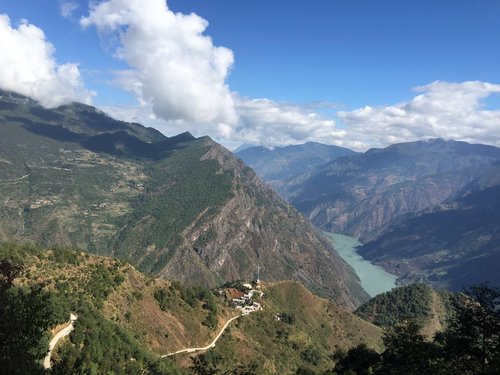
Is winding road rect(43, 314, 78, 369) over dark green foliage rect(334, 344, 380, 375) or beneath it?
over

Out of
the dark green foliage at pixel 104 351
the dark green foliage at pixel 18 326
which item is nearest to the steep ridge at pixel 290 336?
the dark green foliage at pixel 104 351

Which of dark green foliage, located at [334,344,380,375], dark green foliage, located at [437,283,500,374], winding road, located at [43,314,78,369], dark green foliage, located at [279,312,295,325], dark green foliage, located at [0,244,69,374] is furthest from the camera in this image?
dark green foliage, located at [279,312,295,325]

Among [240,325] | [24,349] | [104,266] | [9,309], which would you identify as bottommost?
[240,325]

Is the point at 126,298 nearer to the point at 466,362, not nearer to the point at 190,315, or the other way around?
the point at 190,315

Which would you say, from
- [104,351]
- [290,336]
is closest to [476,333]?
[104,351]

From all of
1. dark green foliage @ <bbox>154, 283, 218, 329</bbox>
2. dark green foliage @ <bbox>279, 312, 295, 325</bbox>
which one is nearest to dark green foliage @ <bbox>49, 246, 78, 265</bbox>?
dark green foliage @ <bbox>154, 283, 218, 329</bbox>

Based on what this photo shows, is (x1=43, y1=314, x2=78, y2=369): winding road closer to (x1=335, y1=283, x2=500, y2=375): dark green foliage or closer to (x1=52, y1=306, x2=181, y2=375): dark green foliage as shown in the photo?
(x1=52, y1=306, x2=181, y2=375): dark green foliage

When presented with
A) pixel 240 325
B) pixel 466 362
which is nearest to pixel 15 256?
pixel 240 325

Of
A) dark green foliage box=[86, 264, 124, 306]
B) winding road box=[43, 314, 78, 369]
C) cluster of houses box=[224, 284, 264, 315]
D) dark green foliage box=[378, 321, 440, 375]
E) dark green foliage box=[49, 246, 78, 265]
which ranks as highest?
dark green foliage box=[378, 321, 440, 375]
